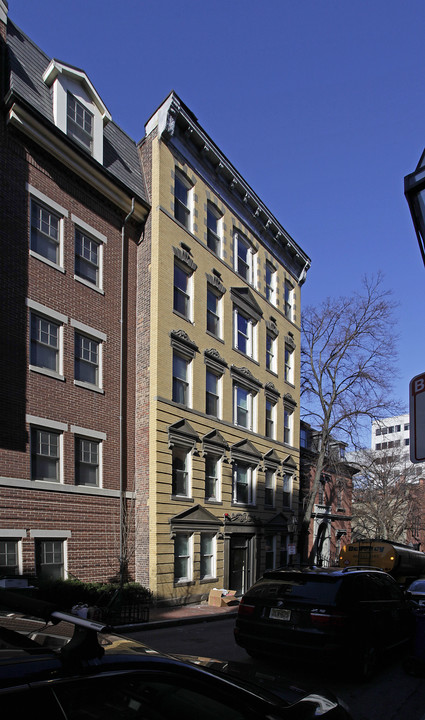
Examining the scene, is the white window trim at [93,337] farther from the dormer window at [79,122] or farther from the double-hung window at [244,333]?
the double-hung window at [244,333]

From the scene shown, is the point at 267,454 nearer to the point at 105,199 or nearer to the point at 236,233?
the point at 236,233

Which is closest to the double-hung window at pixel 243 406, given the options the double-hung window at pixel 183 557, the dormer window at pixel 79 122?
the double-hung window at pixel 183 557

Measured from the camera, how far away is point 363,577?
8.45 meters

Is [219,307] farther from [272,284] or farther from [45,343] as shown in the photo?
[45,343]

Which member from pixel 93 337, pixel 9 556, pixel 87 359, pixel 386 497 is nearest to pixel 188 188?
pixel 93 337

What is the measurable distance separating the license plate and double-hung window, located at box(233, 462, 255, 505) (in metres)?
15.9

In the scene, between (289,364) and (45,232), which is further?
(289,364)

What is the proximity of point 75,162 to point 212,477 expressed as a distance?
12289 millimetres

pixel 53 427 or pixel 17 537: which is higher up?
pixel 53 427

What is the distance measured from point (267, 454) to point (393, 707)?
2013 centimetres

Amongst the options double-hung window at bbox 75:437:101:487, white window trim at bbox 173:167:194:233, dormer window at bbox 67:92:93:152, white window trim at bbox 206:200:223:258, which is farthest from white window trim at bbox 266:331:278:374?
dormer window at bbox 67:92:93:152

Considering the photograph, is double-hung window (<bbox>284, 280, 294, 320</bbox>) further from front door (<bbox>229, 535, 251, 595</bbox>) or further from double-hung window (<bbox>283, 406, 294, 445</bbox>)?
front door (<bbox>229, 535, 251, 595</bbox>)

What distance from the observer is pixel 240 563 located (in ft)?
77.5

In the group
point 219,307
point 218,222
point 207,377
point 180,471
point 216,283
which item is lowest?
point 180,471
